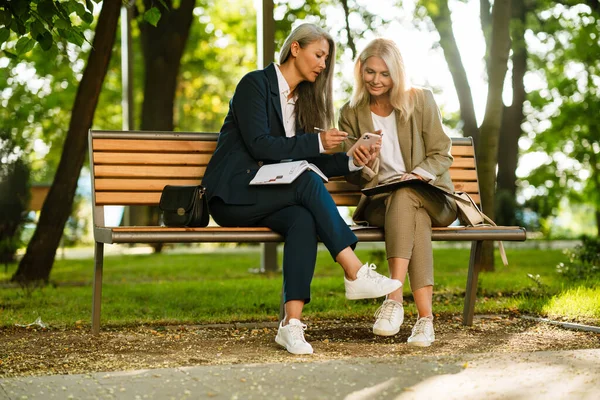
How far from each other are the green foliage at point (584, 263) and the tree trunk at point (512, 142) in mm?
9115

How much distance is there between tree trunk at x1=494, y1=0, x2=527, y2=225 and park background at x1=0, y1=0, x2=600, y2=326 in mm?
39

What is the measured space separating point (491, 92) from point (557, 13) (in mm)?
9253

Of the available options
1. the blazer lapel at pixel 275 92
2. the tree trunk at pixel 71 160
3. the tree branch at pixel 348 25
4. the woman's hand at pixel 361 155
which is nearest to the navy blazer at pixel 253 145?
the blazer lapel at pixel 275 92

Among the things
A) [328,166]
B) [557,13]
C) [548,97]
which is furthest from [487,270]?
[548,97]

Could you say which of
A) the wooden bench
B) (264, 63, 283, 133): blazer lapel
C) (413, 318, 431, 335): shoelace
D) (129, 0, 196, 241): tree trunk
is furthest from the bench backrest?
(129, 0, 196, 241): tree trunk

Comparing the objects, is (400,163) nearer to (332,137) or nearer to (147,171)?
(332,137)

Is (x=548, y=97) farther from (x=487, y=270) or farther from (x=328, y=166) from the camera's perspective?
(x=328, y=166)

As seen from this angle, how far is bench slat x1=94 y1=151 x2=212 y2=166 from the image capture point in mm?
5363

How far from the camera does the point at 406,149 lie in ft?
17.2

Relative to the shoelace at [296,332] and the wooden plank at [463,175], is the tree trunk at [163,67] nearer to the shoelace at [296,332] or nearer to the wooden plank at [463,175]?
the wooden plank at [463,175]

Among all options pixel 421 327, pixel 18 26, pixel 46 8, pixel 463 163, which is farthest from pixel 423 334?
pixel 18 26

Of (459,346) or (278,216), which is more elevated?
(278,216)

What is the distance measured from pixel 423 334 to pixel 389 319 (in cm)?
20

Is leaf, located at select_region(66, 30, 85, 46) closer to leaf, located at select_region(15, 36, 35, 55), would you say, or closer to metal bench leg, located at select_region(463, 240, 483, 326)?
leaf, located at select_region(15, 36, 35, 55)
